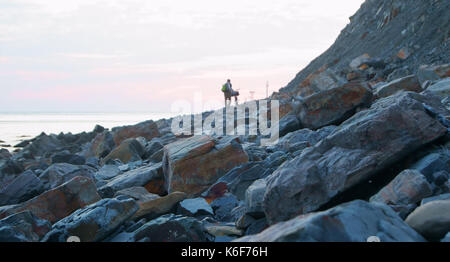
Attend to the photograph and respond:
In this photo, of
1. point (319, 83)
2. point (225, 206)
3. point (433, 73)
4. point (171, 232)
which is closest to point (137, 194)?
point (225, 206)

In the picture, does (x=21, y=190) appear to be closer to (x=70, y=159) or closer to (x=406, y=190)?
(x=70, y=159)

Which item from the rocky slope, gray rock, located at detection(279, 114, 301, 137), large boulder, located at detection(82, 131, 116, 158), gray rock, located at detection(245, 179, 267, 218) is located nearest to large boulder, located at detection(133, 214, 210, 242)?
the rocky slope

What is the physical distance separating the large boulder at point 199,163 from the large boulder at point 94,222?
1864mm

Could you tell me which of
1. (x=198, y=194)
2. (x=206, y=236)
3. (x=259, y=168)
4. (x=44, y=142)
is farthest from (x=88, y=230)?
(x=44, y=142)

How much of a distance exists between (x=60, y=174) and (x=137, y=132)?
245 inches

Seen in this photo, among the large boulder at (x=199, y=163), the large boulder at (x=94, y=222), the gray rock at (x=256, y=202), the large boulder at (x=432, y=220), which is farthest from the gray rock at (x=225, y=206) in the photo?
the large boulder at (x=432, y=220)

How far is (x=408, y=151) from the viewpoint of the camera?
410cm

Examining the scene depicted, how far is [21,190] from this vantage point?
723cm

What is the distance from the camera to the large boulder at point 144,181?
6.70 metres

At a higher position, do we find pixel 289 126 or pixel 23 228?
pixel 289 126

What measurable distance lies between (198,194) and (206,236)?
7.12ft

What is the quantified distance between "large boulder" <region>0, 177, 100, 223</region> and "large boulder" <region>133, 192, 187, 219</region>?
1021 mm

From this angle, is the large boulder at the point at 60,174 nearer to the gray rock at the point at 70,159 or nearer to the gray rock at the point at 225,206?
the gray rock at the point at 225,206
